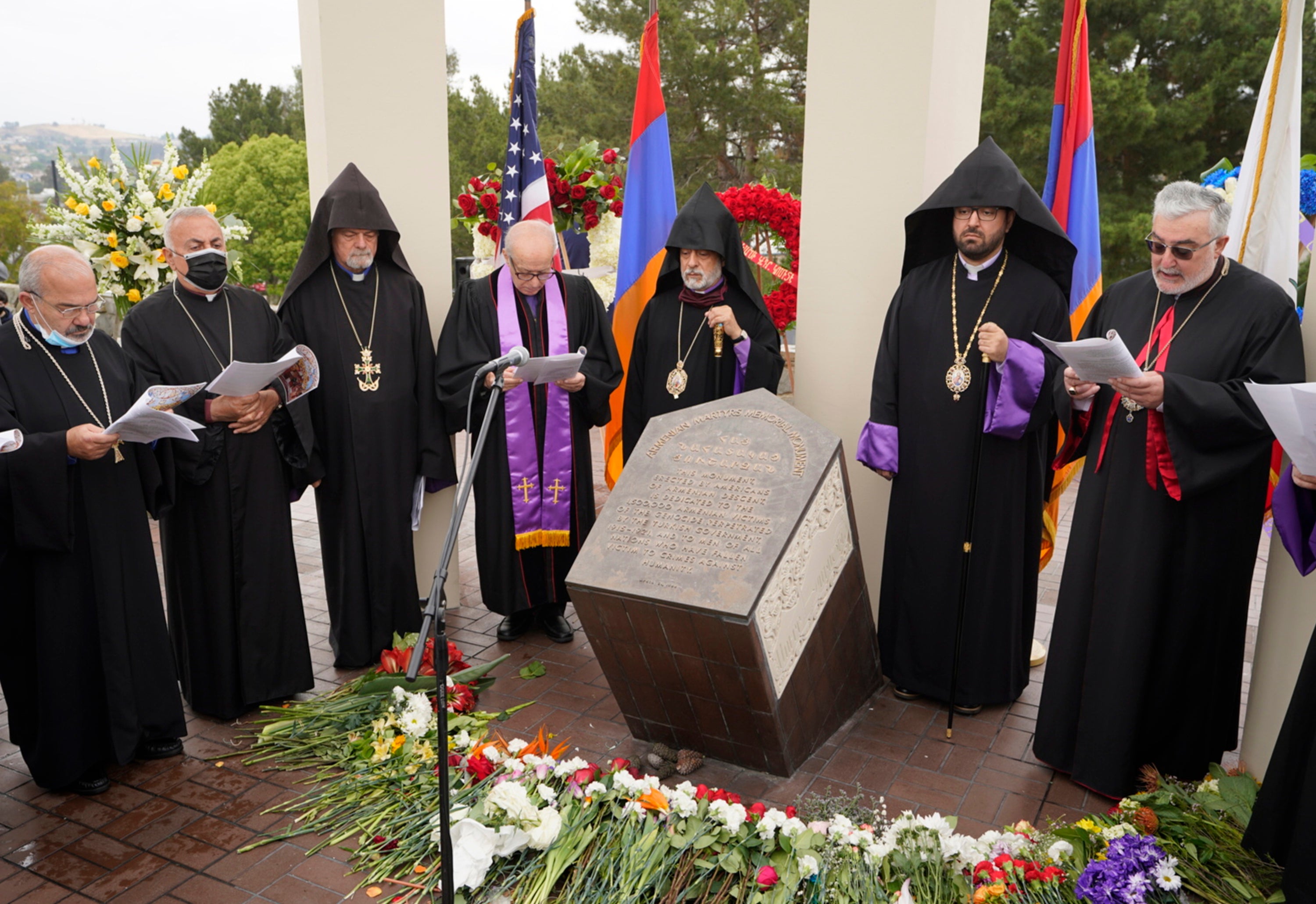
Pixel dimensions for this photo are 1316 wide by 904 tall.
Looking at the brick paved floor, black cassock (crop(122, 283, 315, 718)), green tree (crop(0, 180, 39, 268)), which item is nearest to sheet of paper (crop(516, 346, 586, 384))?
black cassock (crop(122, 283, 315, 718))

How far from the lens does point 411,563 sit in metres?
5.11

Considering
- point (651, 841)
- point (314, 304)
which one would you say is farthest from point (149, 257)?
point (651, 841)

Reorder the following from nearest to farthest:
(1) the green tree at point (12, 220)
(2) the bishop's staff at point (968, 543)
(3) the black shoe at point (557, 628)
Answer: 1. (2) the bishop's staff at point (968, 543)
2. (3) the black shoe at point (557, 628)
3. (1) the green tree at point (12, 220)

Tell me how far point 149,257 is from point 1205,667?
19.6 feet

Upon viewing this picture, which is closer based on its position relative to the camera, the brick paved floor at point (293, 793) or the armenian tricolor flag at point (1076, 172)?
the brick paved floor at point (293, 793)

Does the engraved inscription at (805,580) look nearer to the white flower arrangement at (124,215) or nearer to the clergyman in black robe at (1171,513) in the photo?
the clergyman in black robe at (1171,513)

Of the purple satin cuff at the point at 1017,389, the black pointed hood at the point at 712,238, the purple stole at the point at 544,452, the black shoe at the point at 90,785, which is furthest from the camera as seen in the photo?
the purple stole at the point at 544,452

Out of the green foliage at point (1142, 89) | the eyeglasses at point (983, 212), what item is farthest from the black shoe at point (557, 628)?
the green foliage at point (1142, 89)

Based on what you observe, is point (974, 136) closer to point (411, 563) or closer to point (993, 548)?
point (993, 548)

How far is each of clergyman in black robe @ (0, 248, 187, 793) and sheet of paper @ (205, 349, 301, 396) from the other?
359mm

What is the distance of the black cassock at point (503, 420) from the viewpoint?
5086 mm

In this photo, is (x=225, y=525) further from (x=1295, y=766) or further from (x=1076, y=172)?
(x=1076, y=172)

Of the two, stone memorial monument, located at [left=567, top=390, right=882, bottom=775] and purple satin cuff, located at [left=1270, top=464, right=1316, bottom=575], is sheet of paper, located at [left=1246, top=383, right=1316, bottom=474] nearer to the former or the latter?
purple satin cuff, located at [left=1270, top=464, right=1316, bottom=575]

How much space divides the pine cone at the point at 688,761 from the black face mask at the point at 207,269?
2.85 meters
